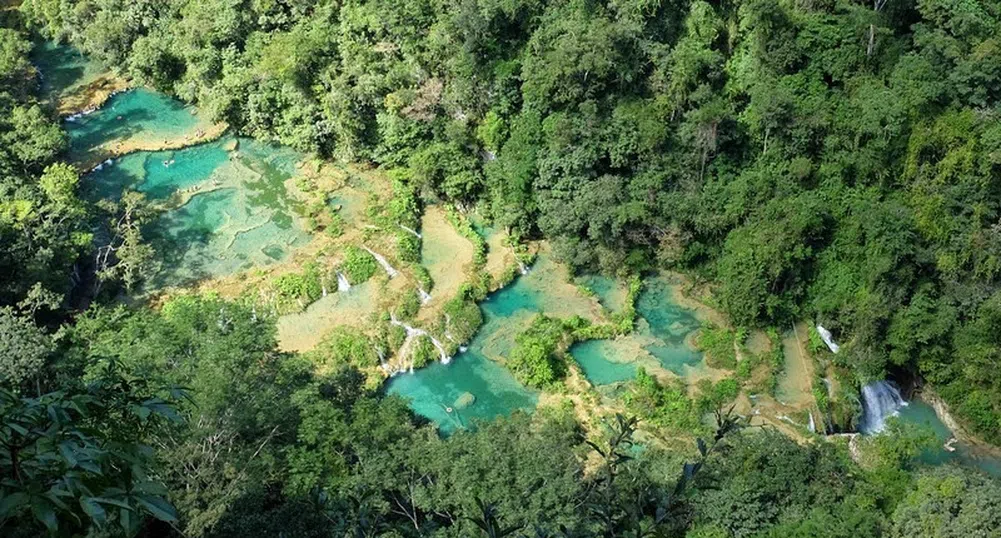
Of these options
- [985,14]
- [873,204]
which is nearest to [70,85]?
[873,204]

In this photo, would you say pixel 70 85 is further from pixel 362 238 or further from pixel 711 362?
pixel 711 362

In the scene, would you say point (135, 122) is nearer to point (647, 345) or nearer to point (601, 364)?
point (601, 364)

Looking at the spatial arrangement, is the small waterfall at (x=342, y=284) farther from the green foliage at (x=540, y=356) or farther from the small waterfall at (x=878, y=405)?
the small waterfall at (x=878, y=405)

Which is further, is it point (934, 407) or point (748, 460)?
point (934, 407)

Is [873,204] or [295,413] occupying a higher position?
[873,204]

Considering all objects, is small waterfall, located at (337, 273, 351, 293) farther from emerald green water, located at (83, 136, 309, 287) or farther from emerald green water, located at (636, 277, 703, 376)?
emerald green water, located at (636, 277, 703, 376)

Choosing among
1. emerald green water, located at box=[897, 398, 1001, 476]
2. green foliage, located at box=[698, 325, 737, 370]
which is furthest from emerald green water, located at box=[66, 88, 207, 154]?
emerald green water, located at box=[897, 398, 1001, 476]

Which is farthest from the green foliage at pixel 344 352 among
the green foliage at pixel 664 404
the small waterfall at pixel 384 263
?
the green foliage at pixel 664 404

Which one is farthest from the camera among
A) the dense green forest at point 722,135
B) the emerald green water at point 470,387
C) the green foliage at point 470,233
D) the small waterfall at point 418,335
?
the green foliage at point 470,233
